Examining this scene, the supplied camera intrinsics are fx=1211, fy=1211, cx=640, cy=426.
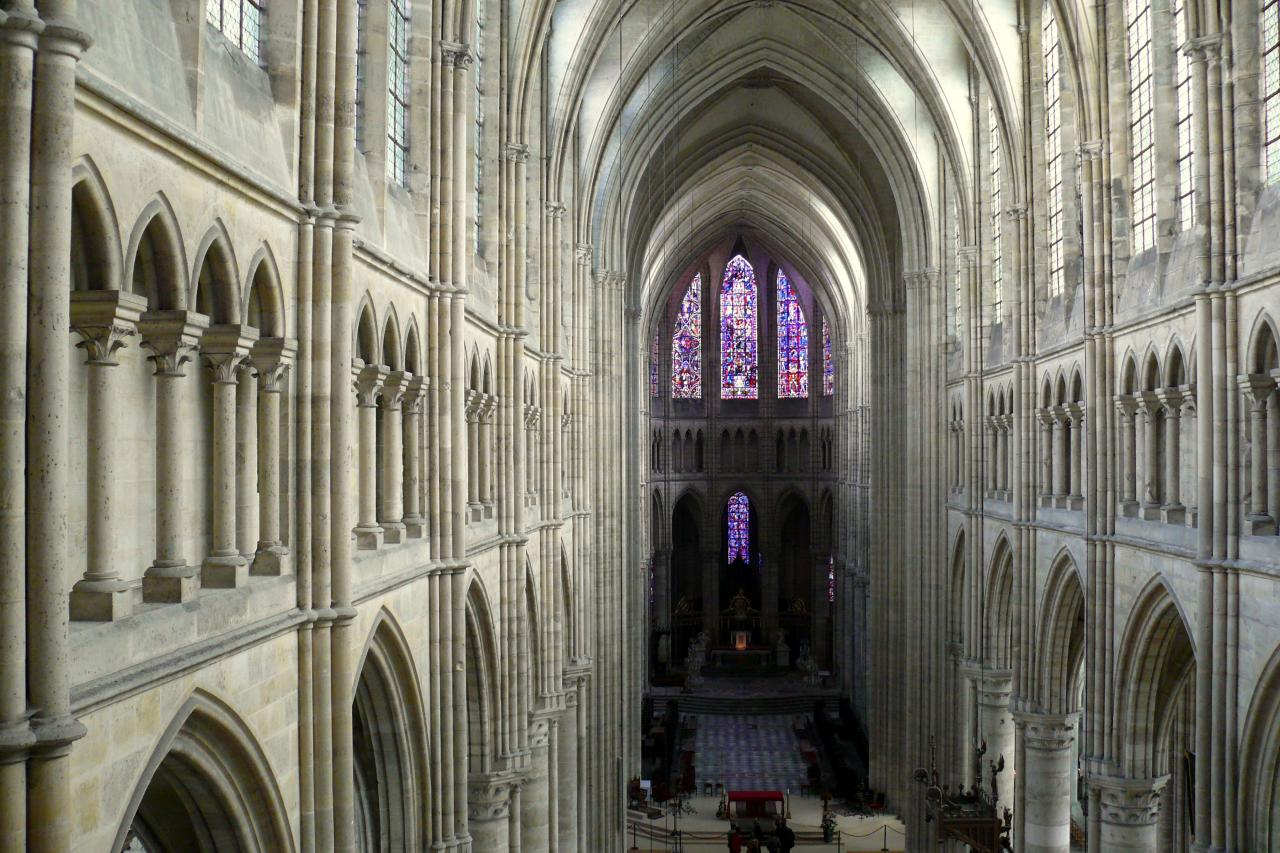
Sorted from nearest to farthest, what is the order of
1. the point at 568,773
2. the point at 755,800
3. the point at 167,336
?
the point at 167,336
the point at 568,773
the point at 755,800

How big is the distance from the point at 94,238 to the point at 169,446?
5.74 ft

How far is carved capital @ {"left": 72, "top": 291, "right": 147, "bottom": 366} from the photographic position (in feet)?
24.8

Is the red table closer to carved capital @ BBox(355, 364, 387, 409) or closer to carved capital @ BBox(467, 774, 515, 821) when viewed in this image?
carved capital @ BBox(467, 774, 515, 821)

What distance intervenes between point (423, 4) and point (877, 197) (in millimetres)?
28669

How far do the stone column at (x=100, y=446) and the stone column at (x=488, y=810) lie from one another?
502 inches

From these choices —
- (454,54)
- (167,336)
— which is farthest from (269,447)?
(454,54)

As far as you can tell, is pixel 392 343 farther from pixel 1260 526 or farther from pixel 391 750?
pixel 1260 526

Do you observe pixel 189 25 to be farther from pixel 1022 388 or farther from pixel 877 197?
pixel 877 197

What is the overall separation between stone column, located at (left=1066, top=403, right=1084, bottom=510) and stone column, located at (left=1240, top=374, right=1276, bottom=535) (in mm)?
7425

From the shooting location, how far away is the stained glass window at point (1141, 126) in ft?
68.0

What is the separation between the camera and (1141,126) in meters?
21.3

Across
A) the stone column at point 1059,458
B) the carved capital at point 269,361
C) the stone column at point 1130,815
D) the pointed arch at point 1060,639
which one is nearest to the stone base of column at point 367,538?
the carved capital at point 269,361

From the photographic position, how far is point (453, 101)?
16516 mm

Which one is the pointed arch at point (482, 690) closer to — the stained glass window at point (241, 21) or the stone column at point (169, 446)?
the stained glass window at point (241, 21)
